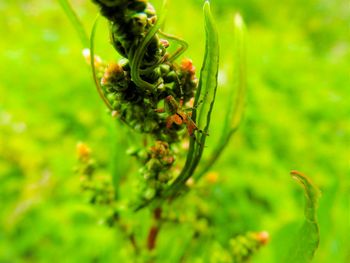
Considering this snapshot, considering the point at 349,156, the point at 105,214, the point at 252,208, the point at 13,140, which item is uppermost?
the point at 105,214

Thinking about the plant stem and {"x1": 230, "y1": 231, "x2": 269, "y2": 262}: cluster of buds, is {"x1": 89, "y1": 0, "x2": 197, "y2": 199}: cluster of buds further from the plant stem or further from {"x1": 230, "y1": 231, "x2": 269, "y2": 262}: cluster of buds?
{"x1": 230, "y1": 231, "x2": 269, "y2": 262}: cluster of buds

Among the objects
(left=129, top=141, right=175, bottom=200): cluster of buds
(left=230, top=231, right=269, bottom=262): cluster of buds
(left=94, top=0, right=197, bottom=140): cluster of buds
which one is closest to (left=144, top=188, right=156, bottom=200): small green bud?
(left=129, top=141, right=175, bottom=200): cluster of buds

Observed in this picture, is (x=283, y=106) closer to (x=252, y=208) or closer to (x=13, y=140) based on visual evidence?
(x=252, y=208)

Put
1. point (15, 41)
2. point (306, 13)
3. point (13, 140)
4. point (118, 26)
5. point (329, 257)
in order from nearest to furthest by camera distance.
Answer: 1. point (118, 26)
2. point (329, 257)
3. point (13, 140)
4. point (15, 41)
5. point (306, 13)

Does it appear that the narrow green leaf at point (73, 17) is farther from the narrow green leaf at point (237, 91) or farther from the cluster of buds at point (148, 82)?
the narrow green leaf at point (237, 91)

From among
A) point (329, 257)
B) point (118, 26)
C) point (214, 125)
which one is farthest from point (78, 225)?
point (118, 26)

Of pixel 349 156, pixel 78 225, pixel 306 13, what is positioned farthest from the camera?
pixel 306 13

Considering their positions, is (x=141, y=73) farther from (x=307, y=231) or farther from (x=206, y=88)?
(x=307, y=231)

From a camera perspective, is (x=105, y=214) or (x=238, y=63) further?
(x=105, y=214)
